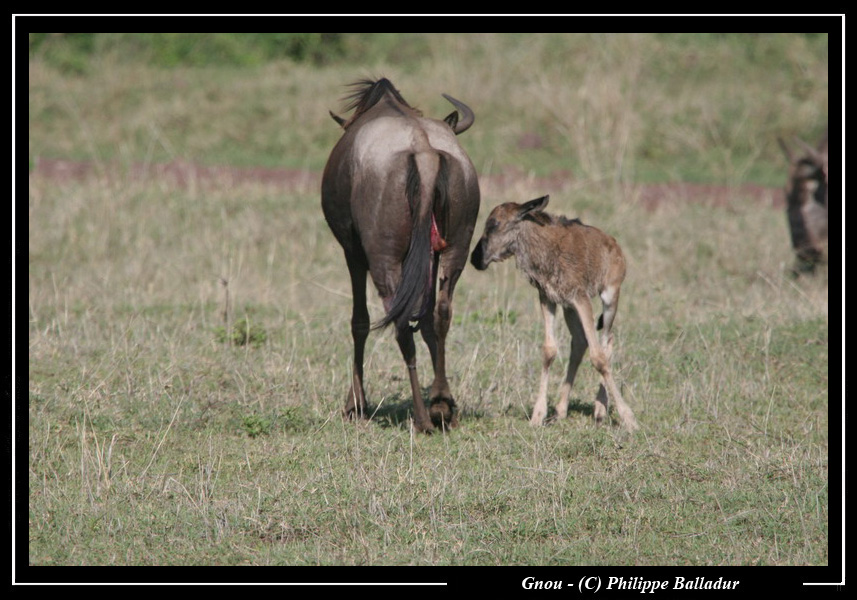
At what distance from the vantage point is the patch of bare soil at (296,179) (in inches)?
582

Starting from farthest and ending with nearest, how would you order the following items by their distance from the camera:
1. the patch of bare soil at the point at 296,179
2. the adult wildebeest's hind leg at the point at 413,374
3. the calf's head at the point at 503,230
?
the patch of bare soil at the point at 296,179, the calf's head at the point at 503,230, the adult wildebeest's hind leg at the point at 413,374

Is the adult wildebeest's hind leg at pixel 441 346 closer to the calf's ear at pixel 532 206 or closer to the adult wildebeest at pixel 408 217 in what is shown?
the adult wildebeest at pixel 408 217

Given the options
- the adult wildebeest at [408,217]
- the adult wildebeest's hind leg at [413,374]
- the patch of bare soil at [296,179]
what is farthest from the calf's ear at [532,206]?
the patch of bare soil at [296,179]

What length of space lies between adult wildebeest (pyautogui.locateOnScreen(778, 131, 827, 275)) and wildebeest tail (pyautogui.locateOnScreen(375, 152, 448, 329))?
23.3 ft

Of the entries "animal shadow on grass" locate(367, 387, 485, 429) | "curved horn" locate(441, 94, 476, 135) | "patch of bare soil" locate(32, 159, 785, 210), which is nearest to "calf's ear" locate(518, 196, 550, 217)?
"curved horn" locate(441, 94, 476, 135)

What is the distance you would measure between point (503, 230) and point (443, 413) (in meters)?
1.21

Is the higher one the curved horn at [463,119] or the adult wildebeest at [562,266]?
the curved horn at [463,119]

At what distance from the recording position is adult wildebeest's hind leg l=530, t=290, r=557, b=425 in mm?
6676

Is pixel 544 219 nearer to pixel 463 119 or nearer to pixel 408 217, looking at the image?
pixel 463 119

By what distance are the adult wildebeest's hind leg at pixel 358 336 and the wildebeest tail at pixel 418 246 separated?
0.68 meters

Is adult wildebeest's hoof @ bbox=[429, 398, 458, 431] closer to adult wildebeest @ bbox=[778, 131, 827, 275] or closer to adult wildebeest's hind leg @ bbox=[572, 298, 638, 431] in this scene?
adult wildebeest's hind leg @ bbox=[572, 298, 638, 431]

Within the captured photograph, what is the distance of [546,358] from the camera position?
22.1ft

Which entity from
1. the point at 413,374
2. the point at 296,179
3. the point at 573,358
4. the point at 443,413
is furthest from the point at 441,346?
the point at 296,179
